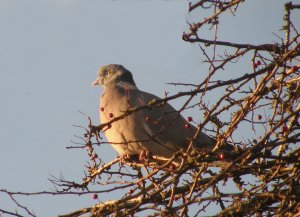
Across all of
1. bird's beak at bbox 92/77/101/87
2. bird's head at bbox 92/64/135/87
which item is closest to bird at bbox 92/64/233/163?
bird's head at bbox 92/64/135/87

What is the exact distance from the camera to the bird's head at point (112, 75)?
8.06 metres

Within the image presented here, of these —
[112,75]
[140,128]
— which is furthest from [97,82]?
[140,128]

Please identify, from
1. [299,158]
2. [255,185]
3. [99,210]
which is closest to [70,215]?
[99,210]

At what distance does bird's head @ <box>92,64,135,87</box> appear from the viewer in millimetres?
8062

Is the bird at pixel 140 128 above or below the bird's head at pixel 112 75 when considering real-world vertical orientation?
below

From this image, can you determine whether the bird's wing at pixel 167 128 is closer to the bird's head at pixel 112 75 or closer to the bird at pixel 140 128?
the bird at pixel 140 128

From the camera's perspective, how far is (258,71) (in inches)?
161

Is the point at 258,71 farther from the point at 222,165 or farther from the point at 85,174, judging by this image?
the point at 85,174

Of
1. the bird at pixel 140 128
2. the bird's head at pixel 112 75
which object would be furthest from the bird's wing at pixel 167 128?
the bird's head at pixel 112 75

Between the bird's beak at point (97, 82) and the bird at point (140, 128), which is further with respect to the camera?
the bird's beak at point (97, 82)

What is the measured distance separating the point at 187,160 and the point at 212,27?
0.85m

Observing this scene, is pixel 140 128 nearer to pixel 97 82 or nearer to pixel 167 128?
pixel 167 128

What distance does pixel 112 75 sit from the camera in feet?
26.8

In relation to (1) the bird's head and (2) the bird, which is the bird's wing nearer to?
(2) the bird
